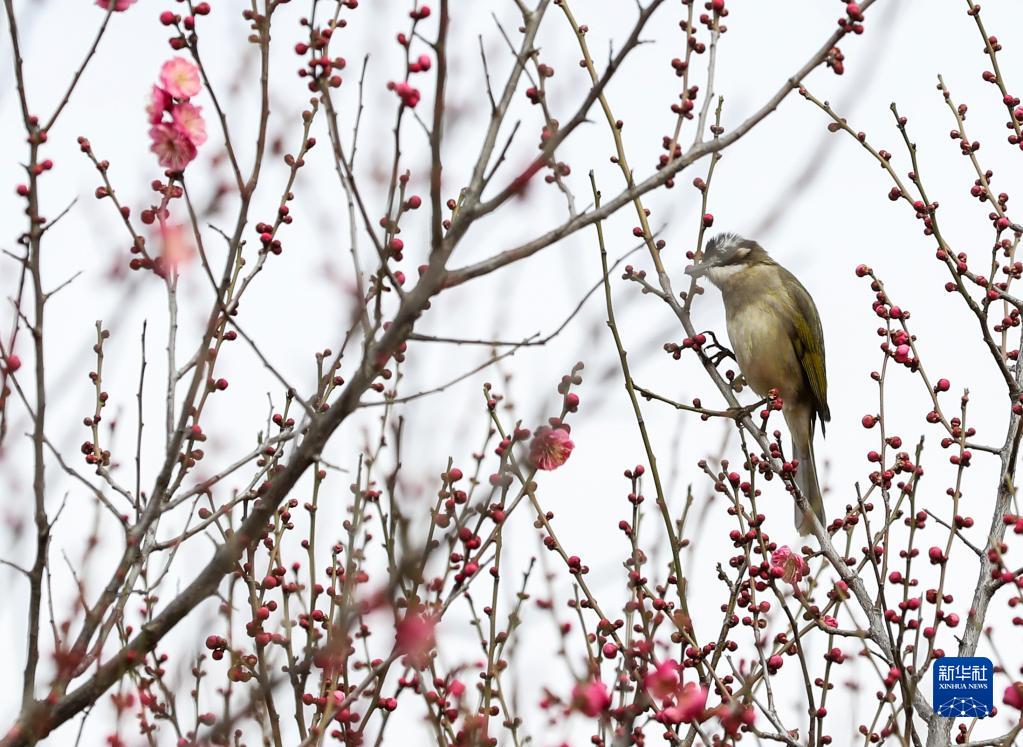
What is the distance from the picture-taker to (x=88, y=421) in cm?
434

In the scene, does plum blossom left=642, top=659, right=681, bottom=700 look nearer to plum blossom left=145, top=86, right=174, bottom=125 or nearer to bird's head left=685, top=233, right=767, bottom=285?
plum blossom left=145, top=86, right=174, bottom=125

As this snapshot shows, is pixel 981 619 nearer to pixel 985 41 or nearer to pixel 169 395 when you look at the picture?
pixel 985 41

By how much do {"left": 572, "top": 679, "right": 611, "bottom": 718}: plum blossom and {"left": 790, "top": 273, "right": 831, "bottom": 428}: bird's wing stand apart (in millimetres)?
5261

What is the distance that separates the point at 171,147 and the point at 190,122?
84 millimetres

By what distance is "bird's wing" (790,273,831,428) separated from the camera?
788 centimetres

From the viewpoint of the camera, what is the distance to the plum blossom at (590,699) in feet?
8.93

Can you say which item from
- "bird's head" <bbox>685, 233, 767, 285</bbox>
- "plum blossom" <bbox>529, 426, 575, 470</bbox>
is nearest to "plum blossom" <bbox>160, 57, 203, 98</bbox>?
"plum blossom" <bbox>529, 426, 575, 470</bbox>

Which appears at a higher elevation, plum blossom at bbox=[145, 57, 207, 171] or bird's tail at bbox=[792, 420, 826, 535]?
bird's tail at bbox=[792, 420, 826, 535]

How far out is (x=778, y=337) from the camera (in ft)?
25.5

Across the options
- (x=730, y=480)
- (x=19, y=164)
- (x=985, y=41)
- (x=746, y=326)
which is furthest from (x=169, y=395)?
(x=746, y=326)

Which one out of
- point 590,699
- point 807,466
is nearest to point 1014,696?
point 590,699

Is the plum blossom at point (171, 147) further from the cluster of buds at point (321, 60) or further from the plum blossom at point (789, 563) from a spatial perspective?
the plum blossom at point (789, 563)

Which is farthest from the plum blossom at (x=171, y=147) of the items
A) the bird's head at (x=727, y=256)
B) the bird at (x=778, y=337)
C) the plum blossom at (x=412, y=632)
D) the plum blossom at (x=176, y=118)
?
the bird's head at (x=727, y=256)

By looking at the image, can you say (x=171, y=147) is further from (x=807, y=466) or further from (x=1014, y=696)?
(x=807, y=466)
